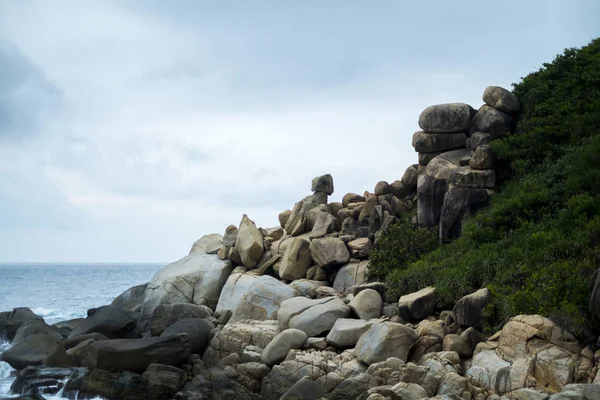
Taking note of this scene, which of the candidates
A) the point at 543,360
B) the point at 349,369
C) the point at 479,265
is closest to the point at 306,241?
the point at 479,265

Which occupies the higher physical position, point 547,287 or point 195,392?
point 547,287

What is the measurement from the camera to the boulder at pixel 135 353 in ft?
76.8

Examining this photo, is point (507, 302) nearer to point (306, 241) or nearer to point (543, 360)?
point (543, 360)

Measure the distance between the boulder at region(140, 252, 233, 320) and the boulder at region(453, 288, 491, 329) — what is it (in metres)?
15.1

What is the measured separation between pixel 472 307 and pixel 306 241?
12.5 metres

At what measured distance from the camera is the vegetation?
70.2 ft

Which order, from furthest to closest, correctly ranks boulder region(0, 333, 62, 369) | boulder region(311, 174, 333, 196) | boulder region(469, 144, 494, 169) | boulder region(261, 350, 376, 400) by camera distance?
1. boulder region(311, 174, 333, 196)
2. boulder region(469, 144, 494, 169)
3. boulder region(0, 333, 62, 369)
4. boulder region(261, 350, 376, 400)

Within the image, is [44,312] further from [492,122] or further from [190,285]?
[492,122]

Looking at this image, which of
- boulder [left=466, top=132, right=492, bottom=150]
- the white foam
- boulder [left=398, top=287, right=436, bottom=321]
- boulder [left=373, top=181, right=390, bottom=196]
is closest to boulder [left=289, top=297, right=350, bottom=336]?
boulder [left=398, top=287, right=436, bottom=321]

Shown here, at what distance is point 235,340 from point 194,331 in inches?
72.4

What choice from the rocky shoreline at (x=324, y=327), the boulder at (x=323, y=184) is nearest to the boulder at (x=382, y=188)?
the rocky shoreline at (x=324, y=327)

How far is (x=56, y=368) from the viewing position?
24.0 m

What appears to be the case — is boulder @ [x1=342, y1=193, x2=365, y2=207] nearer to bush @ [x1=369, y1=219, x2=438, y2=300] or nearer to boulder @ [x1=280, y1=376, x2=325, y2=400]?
bush @ [x1=369, y1=219, x2=438, y2=300]

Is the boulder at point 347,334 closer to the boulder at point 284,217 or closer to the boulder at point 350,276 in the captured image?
the boulder at point 350,276
